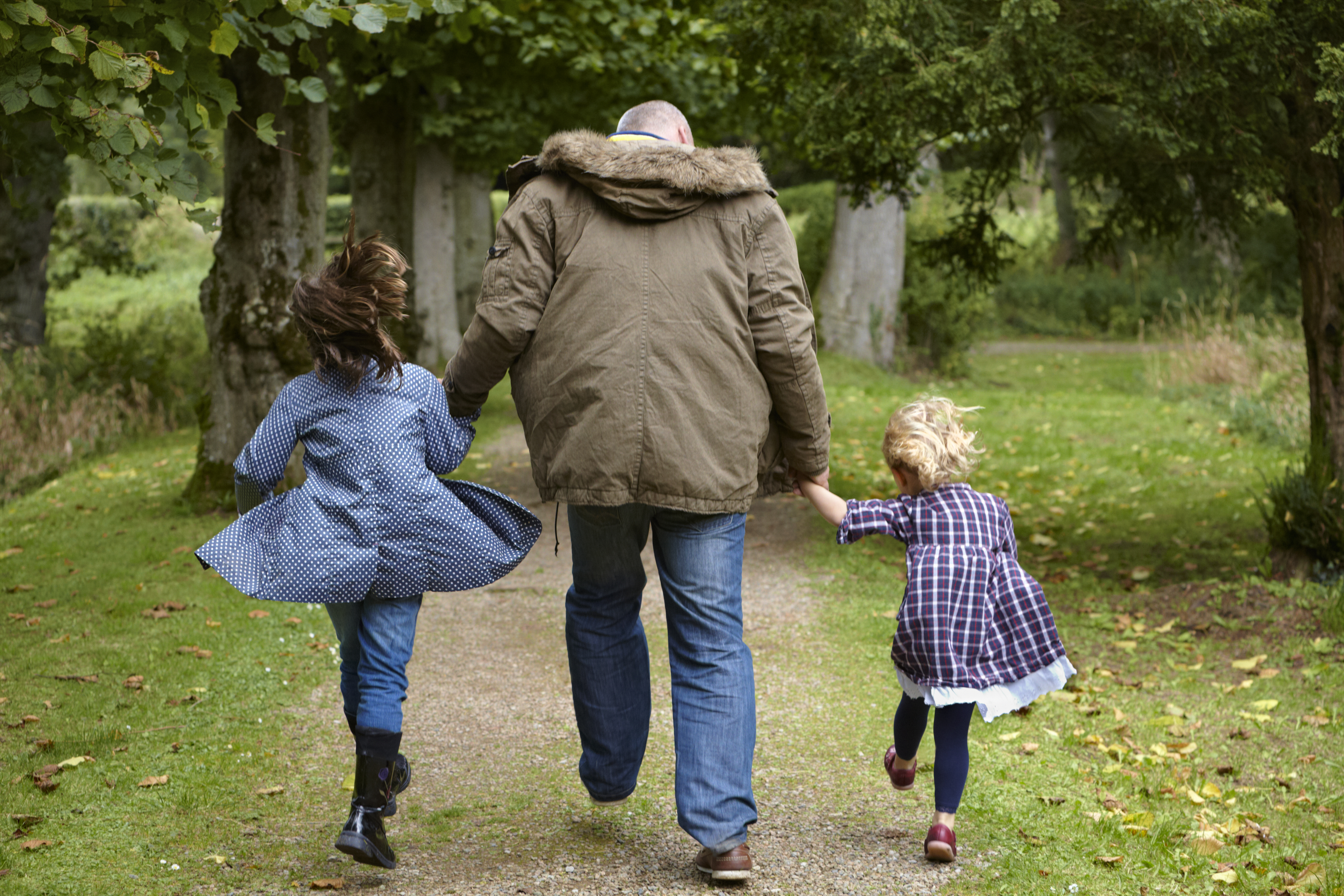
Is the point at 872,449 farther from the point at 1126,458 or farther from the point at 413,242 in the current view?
the point at 413,242

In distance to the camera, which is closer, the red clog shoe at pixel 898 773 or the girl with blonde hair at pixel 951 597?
the girl with blonde hair at pixel 951 597

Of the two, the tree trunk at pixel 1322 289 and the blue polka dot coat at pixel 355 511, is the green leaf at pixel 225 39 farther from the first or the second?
the tree trunk at pixel 1322 289

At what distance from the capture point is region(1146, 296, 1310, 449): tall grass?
11.5m

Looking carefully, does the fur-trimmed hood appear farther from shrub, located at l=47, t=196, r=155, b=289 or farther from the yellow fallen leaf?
shrub, located at l=47, t=196, r=155, b=289

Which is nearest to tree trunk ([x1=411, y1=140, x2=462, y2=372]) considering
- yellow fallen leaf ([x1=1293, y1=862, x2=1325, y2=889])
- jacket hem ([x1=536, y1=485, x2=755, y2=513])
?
jacket hem ([x1=536, y1=485, x2=755, y2=513])

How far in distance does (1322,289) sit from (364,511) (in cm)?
540

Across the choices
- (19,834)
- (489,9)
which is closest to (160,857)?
(19,834)

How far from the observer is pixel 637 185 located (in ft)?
9.75

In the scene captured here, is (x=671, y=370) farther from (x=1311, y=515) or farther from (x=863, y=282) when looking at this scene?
(x=863, y=282)

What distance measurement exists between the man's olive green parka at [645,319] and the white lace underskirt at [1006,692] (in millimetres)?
710

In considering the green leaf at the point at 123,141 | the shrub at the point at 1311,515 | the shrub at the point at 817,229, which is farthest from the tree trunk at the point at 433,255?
the green leaf at the point at 123,141

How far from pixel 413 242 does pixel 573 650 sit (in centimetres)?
1102

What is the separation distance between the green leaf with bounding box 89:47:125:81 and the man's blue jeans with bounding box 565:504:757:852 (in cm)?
210

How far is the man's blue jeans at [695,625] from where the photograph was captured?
10.2 ft
